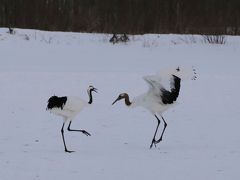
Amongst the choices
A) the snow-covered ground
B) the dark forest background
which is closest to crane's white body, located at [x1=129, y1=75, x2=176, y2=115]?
the snow-covered ground

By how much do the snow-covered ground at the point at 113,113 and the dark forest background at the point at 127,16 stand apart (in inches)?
125

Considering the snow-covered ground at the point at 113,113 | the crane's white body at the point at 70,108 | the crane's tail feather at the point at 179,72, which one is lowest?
the snow-covered ground at the point at 113,113

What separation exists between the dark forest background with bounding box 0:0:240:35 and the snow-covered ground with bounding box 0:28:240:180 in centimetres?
318

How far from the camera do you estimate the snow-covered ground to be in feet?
26.3

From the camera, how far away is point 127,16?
2817 centimetres

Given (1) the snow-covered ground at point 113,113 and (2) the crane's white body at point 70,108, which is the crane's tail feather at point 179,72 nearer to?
(1) the snow-covered ground at point 113,113

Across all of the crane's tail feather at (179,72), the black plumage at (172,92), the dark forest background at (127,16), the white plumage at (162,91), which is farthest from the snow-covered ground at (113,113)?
the dark forest background at (127,16)

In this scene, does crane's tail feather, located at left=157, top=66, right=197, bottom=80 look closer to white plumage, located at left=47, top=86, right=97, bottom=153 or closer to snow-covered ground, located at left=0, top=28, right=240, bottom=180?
snow-covered ground, located at left=0, top=28, right=240, bottom=180

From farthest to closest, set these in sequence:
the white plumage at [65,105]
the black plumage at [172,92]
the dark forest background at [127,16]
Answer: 1. the dark forest background at [127,16]
2. the black plumage at [172,92]
3. the white plumage at [65,105]

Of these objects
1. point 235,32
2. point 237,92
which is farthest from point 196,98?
point 235,32

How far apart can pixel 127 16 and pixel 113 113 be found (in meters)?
15.6

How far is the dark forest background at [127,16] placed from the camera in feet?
89.3

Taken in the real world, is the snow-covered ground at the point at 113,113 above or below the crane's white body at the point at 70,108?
below

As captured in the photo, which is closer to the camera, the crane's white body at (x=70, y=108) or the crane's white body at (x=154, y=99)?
the crane's white body at (x=70, y=108)
